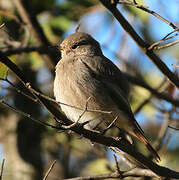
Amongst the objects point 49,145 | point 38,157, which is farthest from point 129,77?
point 49,145

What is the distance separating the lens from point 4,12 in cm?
598

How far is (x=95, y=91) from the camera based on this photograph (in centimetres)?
479

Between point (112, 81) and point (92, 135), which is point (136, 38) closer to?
point (112, 81)

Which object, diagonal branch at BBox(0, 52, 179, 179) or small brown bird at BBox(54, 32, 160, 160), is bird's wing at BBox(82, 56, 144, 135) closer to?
small brown bird at BBox(54, 32, 160, 160)

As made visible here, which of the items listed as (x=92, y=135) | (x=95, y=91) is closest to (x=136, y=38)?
(x=95, y=91)

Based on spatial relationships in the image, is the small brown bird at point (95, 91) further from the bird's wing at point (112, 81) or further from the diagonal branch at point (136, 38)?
the diagonal branch at point (136, 38)

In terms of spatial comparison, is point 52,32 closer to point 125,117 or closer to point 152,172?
point 125,117

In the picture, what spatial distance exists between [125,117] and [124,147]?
134 centimetres

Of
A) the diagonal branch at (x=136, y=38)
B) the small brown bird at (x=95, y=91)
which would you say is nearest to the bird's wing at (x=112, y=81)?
the small brown bird at (x=95, y=91)

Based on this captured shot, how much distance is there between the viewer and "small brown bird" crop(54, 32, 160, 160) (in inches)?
187

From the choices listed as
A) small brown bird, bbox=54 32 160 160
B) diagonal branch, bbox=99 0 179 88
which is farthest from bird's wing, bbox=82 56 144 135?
diagonal branch, bbox=99 0 179 88

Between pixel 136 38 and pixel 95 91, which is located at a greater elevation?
pixel 136 38

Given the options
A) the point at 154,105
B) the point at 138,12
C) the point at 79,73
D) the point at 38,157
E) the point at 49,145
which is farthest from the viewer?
the point at 49,145

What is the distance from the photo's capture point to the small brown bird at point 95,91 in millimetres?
4750
